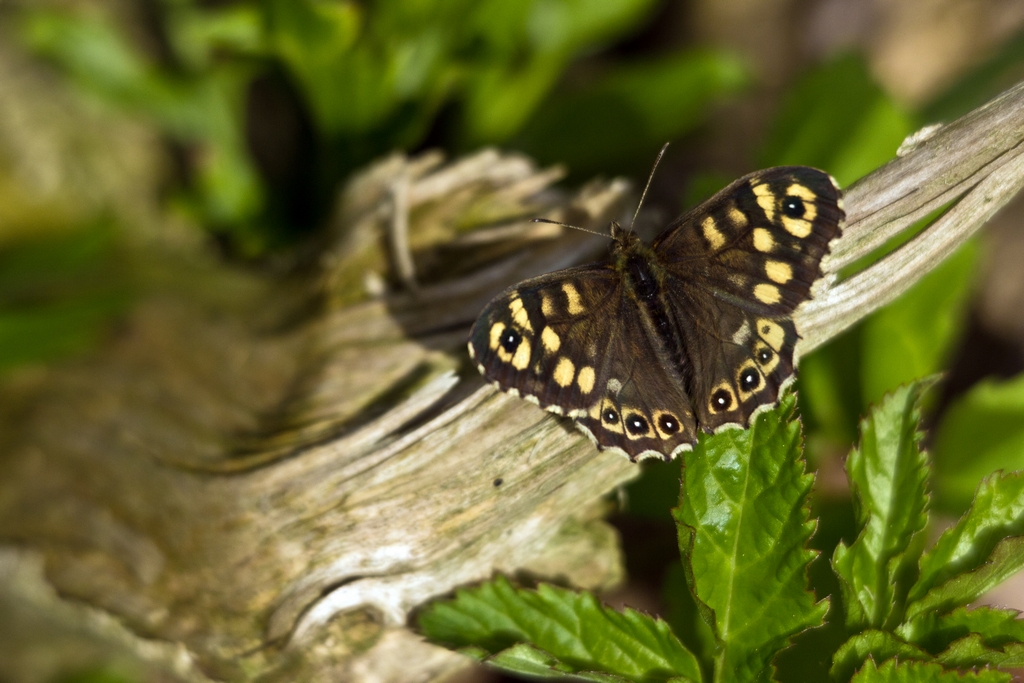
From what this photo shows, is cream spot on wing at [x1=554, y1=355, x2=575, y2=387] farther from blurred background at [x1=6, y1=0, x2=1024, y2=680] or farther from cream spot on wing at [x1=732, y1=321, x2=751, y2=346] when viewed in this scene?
blurred background at [x1=6, y1=0, x2=1024, y2=680]

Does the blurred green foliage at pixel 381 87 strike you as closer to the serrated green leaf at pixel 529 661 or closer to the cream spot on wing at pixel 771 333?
the cream spot on wing at pixel 771 333

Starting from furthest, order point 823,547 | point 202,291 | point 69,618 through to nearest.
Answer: point 202,291 < point 69,618 < point 823,547

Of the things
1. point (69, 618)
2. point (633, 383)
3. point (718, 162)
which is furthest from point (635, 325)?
point (718, 162)

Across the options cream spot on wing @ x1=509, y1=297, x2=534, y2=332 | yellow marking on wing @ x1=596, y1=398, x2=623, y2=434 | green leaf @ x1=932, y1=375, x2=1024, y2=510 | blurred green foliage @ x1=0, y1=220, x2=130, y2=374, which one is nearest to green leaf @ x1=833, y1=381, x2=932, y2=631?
yellow marking on wing @ x1=596, y1=398, x2=623, y2=434

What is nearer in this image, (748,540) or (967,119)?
(748,540)

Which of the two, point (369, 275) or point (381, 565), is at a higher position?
point (369, 275)

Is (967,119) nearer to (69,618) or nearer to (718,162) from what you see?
(718,162)

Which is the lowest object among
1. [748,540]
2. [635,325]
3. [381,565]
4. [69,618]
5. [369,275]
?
[748,540]
